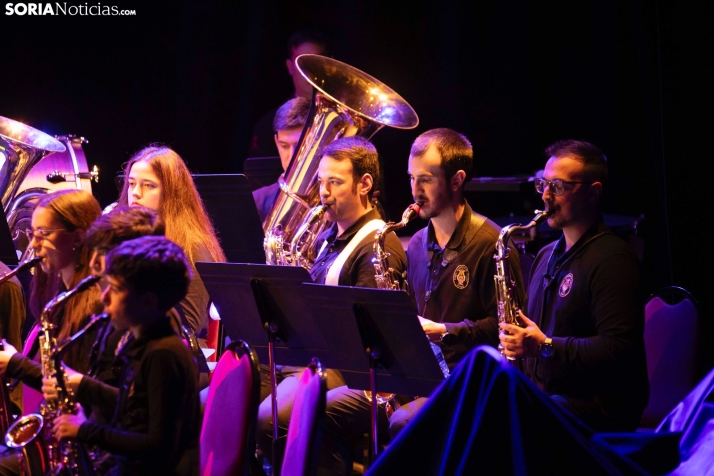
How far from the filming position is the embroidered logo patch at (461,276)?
3488mm

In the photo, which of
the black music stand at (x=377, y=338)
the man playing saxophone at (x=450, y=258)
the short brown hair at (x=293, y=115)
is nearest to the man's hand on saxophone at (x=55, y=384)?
the black music stand at (x=377, y=338)

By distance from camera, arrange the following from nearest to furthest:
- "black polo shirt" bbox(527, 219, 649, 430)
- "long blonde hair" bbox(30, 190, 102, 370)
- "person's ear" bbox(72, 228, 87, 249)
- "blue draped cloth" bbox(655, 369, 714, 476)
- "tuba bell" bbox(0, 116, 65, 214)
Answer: "blue draped cloth" bbox(655, 369, 714, 476)
"long blonde hair" bbox(30, 190, 102, 370)
"black polo shirt" bbox(527, 219, 649, 430)
"person's ear" bbox(72, 228, 87, 249)
"tuba bell" bbox(0, 116, 65, 214)

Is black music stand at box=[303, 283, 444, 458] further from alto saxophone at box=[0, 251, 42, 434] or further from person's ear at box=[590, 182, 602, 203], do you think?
alto saxophone at box=[0, 251, 42, 434]

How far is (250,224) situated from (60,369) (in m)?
1.44

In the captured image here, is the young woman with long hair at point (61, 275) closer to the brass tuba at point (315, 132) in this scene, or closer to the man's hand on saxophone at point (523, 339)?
the brass tuba at point (315, 132)

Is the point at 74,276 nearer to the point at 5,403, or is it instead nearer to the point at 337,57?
the point at 5,403

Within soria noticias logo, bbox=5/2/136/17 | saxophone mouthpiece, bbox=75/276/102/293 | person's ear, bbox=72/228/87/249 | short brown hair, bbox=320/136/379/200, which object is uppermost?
soria noticias logo, bbox=5/2/136/17

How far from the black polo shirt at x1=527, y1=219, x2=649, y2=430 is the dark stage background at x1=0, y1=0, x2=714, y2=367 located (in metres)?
2.62

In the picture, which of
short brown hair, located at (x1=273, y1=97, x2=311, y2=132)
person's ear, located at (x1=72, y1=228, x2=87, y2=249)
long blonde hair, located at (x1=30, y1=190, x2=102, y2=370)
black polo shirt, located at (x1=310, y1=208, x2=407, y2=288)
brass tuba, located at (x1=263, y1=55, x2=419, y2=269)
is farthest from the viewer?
short brown hair, located at (x1=273, y1=97, x2=311, y2=132)

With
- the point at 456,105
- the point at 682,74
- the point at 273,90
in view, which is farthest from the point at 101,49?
the point at 682,74

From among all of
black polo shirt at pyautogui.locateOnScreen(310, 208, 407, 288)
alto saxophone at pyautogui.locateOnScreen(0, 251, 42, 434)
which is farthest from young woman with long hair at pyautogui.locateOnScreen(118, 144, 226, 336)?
alto saxophone at pyautogui.locateOnScreen(0, 251, 42, 434)

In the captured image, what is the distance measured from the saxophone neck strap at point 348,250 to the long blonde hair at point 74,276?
1.03 meters

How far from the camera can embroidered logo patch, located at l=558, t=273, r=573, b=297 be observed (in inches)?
124

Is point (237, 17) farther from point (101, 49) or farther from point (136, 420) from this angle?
point (136, 420)
